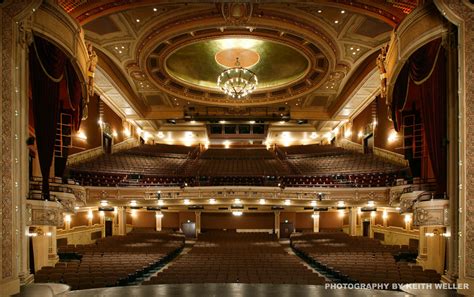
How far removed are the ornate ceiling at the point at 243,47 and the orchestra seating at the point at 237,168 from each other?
3014mm

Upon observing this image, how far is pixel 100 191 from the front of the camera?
15.0 meters

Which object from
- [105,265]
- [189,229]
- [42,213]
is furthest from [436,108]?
[189,229]

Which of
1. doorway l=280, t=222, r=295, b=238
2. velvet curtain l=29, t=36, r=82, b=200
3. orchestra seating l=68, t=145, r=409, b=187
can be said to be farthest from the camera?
doorway l=280, t=222, r=295, b=238

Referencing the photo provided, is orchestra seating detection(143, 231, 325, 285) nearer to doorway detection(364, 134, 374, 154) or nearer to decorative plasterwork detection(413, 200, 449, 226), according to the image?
decorative plasterwork detection(413, 200, 449, 226)

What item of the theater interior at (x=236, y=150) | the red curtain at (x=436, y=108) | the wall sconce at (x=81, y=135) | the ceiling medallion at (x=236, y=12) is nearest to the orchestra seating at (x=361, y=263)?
the theater interior at (x=236, y=150)

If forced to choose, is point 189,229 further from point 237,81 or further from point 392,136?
point 392,136

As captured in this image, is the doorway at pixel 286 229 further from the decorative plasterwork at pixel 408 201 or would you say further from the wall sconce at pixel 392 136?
the decorative plasterwork at pixel 408 201

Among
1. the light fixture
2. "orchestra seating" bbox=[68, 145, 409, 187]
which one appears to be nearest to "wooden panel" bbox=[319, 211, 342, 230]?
"orchestra seating" bbox=[68, 145, 409, 187]

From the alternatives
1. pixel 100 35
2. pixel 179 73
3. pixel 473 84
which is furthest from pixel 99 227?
pixel 473 84

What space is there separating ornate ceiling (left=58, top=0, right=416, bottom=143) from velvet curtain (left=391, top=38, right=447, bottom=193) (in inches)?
74.1

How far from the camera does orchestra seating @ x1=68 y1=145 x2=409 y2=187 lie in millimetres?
16844

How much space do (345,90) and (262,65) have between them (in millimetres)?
4879

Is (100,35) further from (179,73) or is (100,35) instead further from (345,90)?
(345,90)

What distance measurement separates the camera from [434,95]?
25.3 feet
